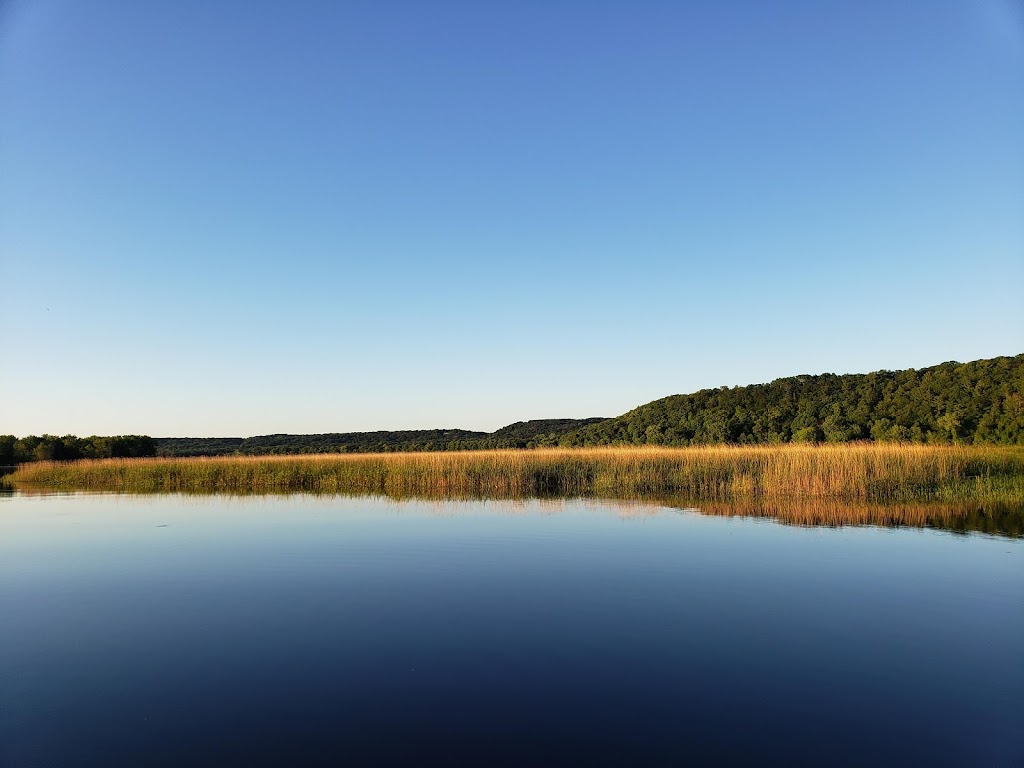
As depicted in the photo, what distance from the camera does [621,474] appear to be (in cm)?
2036

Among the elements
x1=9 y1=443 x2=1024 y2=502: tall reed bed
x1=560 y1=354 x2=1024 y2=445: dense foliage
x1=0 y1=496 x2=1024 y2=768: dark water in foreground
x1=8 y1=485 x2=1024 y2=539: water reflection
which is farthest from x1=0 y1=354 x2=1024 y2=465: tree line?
x1=0 y1=496 x2=1024 y2=768: dark water in foreground

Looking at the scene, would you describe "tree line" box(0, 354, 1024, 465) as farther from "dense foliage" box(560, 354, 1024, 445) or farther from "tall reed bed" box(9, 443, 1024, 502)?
"tall reed bed" box(9, 443, 1024, 502)

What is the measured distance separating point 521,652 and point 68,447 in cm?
5857

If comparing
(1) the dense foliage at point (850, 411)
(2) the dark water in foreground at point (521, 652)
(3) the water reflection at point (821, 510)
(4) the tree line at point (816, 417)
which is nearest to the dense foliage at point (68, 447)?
(4) the tree line at point (816, 417)

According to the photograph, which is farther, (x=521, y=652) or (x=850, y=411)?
(x=850, y=411)

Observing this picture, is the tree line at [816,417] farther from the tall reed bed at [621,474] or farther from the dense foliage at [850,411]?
the tall reed bed at [621,474]

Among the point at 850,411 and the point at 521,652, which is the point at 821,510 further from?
the point at 850,411

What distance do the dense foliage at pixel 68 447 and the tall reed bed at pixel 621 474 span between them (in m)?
25.4

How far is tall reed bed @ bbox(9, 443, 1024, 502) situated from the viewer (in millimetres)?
17078

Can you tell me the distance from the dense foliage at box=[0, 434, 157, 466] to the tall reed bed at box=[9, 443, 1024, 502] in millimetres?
25356

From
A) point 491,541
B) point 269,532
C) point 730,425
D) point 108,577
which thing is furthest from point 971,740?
point 730,425

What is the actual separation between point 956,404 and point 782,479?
2671 cm

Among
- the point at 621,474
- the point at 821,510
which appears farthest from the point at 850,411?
the point at 821,510

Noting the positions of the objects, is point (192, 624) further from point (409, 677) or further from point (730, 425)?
point (730, 425)
